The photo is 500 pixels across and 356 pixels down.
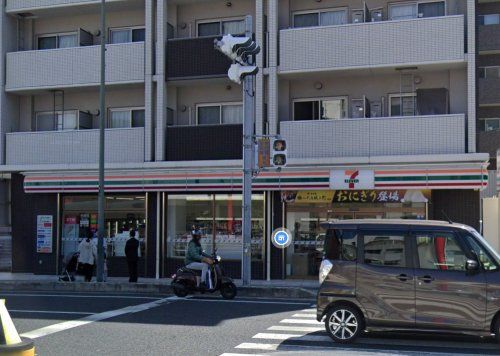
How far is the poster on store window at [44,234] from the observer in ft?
71.2

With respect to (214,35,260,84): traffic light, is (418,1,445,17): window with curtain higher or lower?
higher

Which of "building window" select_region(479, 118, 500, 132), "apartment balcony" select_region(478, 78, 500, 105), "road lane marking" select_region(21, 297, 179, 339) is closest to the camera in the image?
"road lane marking" select_region(21, 297, 179, 339)

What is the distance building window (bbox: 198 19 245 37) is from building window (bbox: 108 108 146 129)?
3.46 meters

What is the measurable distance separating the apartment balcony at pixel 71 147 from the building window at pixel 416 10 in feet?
29.1

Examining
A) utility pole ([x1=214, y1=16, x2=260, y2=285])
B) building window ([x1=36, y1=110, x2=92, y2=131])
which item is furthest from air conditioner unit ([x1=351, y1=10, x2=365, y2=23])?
building window ([x1=36, y1=110, x2=92, y2=131])

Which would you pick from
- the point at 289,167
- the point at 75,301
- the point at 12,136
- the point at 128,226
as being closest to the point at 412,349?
the point at 75,301

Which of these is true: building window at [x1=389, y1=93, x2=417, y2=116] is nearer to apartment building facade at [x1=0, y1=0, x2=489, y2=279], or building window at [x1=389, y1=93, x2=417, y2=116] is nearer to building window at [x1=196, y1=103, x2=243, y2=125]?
apartment building facade at [x1=0, y1=0, x2=489, y2=279]

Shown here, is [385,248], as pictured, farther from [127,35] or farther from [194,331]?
[127,35]

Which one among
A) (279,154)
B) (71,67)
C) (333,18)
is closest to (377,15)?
(333,18)

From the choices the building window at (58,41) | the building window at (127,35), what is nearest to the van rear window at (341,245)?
the building window at (127,35)

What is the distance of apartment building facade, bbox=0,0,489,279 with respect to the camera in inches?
714

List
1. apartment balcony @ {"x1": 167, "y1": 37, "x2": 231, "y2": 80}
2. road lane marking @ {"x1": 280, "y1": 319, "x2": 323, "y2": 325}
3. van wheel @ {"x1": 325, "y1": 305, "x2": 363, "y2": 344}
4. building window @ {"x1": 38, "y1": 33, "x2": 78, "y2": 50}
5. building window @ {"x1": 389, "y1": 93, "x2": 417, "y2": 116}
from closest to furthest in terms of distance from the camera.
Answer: van wheel @ {"x1": 325, "y1": 305, "x2": 363, "y2": 344}
road lane marking @ {"x1": 280, "y1": 319, "x2": 323, "y2": 325}
building window @ {"x1": 389, "y1": 93, "x2": 417, "y2": 116}
apartment balcony @ {"x1": 167, "y1": 37, "x2": 231, "y2": 80}
building window @ {"x1": 38, "y1": 33, "x2": 78, "y2": 50}

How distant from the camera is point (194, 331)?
10648 millimetres

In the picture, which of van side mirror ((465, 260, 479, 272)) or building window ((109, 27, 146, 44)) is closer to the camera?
van side mirror ((465, 260, 479, 272))
